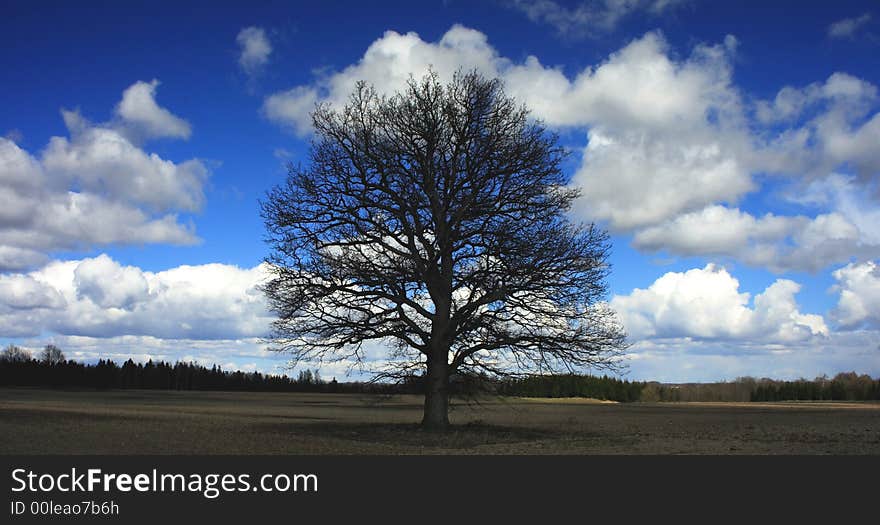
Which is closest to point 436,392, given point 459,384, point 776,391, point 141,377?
point 459,384

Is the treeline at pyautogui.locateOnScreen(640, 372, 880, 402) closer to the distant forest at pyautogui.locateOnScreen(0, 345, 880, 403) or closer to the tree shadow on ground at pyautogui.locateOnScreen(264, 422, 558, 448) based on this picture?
the distant forest at pyautogui.locateOnScreen(0, 345, 880, 403)

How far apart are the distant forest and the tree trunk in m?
0.47

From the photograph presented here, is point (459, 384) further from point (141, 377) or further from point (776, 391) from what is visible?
point (141, 377)

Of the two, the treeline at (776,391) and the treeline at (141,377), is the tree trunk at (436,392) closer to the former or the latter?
the treeline at (776,391)

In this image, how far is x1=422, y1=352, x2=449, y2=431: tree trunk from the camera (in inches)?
1054

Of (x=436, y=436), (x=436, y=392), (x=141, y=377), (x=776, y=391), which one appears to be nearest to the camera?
(x=436, y=436)

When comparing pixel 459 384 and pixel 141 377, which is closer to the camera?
pixel 459 384

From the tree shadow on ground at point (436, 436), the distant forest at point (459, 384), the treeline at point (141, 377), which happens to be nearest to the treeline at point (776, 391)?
the distant forest at point (459, 384)

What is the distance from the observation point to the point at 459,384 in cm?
2667

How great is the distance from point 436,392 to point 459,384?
975mm

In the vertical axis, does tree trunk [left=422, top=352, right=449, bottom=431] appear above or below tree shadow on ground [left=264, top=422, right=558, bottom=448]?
above

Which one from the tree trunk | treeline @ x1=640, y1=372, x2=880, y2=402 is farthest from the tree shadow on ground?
treeline @ x1=640, y1=372, x2=880, y2=402

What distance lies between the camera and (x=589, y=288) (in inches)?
1004

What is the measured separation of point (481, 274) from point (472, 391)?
428 centimetres
